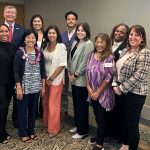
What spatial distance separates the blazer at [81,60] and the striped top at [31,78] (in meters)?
0.47

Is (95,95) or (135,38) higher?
(135,38)

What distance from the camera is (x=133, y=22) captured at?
170 inches

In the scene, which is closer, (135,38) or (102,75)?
(135,38)

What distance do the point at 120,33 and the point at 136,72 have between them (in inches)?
25.4

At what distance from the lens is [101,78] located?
2826mm

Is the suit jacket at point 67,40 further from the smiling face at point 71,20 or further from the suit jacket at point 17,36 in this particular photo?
the suit jacket at point 17,36

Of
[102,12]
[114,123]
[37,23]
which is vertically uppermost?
[102,12]

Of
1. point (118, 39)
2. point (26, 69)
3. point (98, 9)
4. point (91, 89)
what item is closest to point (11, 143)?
point (26, 69)

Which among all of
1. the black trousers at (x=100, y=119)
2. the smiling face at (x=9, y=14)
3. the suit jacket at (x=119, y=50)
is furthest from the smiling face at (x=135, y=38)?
the smiling face at (x=9, y=14)

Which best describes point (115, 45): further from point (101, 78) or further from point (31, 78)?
point (31, 78)

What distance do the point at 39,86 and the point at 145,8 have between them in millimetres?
2236

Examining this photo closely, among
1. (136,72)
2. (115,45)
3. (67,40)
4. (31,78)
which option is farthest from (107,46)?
(31,78)

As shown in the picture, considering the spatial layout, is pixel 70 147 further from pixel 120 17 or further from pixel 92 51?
pixel 120 17

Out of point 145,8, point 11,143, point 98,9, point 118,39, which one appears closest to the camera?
point 118,39
